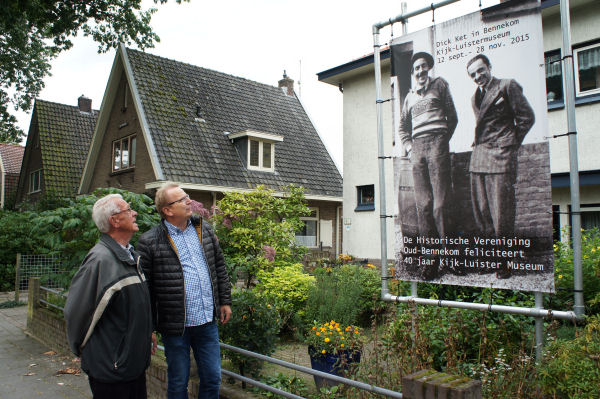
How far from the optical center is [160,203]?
12.2 ft

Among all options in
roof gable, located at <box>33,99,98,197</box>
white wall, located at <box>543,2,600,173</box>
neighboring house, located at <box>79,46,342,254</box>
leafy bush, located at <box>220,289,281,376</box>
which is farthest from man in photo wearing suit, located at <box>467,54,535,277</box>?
roof gable, located at <box>33,99,98,197</box>

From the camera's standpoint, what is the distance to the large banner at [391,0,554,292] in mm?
3902

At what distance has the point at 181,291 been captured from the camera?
3652 mm

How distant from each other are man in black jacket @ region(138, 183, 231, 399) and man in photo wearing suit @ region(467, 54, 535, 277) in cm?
251

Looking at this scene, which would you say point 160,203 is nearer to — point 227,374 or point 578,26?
point 227,374

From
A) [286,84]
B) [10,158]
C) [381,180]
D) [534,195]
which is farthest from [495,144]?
[10,158]

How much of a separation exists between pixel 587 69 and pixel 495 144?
22.8 ft

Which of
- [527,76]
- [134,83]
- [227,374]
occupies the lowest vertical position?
[227,374]

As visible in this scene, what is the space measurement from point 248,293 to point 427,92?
9.57 ft

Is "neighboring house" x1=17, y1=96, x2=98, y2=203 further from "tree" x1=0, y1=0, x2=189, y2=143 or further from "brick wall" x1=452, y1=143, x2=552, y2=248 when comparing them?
"brick wall" x1=452, y1=143, x2=552, y2=248

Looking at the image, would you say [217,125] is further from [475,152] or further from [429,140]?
[475,152]

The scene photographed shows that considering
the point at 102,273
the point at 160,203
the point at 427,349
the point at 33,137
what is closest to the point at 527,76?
the point at 427,349

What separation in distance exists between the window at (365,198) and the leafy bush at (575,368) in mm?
10170

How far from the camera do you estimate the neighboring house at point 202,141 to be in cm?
1625
